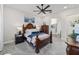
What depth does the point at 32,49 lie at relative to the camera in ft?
6.86

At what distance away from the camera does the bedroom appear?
1927 millimetres

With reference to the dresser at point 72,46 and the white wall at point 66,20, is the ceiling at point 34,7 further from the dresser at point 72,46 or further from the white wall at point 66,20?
the dresser at point 72,46

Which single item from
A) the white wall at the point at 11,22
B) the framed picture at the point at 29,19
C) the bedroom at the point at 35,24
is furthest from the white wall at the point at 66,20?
the white wall at the point at 11,22

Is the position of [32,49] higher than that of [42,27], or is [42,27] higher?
[42,27]

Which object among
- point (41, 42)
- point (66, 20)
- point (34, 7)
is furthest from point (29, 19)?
point (66, 20)

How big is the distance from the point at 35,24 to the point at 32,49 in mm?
478

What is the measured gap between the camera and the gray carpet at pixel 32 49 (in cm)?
191

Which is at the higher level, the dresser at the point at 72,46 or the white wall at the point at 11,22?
the white wall at the point at 11,22

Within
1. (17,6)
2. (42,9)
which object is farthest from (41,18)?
(17,6)

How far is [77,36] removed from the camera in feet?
6.45

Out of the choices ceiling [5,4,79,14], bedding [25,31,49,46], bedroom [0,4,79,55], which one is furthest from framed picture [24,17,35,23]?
bedding [25,31,49,46]

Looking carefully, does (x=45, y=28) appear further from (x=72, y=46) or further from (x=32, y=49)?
(x=72, y=46)

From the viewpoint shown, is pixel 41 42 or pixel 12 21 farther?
pixel 41 42
